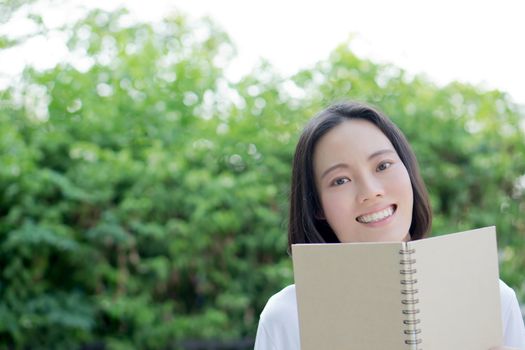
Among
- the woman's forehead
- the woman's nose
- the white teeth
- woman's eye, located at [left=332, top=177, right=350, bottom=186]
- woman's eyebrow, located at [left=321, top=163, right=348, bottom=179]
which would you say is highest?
the woman's forehead

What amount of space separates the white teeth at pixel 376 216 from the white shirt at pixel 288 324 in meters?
0.20

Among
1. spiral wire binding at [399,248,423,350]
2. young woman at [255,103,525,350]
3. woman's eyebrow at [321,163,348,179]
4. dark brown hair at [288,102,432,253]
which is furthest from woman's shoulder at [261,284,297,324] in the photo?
spiral wire binding at [399,248,423,350]

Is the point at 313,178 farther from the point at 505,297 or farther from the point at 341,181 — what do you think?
the point at 505,297

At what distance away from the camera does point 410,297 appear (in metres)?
1.22

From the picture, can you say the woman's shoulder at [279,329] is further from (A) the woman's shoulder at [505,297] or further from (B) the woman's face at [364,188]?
(A) the woman's shoulder at [505,297]

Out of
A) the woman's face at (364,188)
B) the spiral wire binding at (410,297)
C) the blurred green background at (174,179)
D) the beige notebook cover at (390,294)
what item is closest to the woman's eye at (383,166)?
the woman's face at (364,188)

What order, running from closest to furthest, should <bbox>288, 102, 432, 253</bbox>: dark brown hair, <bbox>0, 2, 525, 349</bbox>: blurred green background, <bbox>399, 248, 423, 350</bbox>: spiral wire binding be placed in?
<bbox>399, 248, 423, 350</bbox>: spiral wire binding → <bbox>288, 102, 432, 253</bbox>: dark brown hair → <bbox>0, 2, 525, 349</bbox>: blurred green background

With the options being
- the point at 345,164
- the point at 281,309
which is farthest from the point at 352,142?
the point at 281,309

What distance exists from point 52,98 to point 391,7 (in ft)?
6.94

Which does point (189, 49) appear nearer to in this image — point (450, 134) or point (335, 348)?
point (450, 134)

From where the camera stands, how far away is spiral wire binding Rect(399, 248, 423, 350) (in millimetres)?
1206

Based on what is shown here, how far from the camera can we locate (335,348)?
4.27 feet

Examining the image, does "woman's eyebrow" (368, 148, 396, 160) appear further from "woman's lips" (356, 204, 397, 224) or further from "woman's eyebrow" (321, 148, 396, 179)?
"woman's lips" (356, 204, 397, 224)

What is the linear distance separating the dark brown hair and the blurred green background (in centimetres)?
209
